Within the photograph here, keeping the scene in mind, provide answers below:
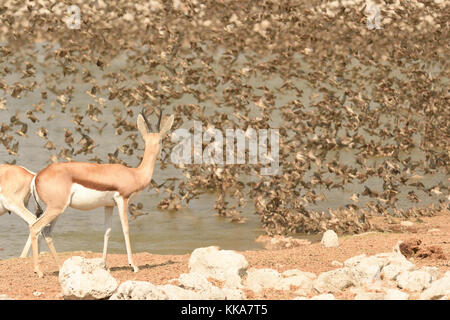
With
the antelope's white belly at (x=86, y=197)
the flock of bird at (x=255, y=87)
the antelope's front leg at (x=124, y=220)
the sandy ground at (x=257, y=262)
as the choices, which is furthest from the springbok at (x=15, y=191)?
the flock of bird at (x=255, y=87)

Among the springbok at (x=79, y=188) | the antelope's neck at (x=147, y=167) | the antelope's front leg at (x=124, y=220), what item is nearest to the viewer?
the springbok at (x=79, y=188)

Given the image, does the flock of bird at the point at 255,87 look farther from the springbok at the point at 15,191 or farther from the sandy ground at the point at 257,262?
the springbok at the point at 15,191

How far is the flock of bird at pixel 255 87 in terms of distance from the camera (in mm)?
14055

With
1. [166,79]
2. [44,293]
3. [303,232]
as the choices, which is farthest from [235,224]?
[44,293]

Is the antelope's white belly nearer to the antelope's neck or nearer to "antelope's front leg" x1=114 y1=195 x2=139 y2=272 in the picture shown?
"antelope's front leg" x1=114 y1=195 x2=139 y2=272

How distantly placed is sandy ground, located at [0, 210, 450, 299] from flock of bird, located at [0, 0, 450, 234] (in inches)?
90.5

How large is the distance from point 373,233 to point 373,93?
5155 mm

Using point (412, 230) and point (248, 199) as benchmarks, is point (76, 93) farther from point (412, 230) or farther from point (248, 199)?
point (412, 230)

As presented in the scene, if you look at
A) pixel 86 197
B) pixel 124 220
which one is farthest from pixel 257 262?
pixel 86 197

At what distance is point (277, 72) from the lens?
15.5 metres

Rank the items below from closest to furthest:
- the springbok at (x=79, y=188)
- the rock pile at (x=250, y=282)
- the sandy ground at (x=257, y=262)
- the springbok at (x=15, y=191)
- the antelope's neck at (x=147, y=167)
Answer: the rock pile at (x=250, y=282) < the sandy ground at (x=257, y=262) < the springbok at (x=79, y=188) < the antelope's neck at (x=147, y=167) < the springbok at (x=15, y=191)

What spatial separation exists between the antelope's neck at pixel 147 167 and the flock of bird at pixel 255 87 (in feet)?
14.6

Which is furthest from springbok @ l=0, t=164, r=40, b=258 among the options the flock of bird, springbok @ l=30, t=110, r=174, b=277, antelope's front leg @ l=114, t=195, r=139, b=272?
the flock of bird

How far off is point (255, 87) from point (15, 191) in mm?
6938
